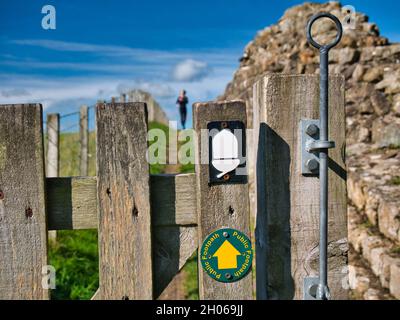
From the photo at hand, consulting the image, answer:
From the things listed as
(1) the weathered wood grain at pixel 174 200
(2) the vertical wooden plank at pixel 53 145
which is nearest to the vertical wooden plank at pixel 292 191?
(1) the weathered wood grain at pixel 174 200

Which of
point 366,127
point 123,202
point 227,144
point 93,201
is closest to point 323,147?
point 227,144

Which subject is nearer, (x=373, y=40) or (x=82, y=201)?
(x=82, y=201)

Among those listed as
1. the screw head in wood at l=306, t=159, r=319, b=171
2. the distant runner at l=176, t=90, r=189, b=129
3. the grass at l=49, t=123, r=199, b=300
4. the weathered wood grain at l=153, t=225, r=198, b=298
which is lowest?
the grass at l=49, t=123, r=199, b=300

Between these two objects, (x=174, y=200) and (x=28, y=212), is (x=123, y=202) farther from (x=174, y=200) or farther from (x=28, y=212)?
(x=28, y=212)

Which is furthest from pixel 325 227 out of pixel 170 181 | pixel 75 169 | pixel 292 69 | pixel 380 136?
pixel 292 69

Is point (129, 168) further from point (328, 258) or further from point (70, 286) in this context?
point (70, 286)

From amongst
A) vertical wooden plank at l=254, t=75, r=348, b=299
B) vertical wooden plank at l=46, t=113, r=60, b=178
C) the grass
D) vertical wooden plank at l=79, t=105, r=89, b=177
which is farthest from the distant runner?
vertical wooden plank at l=254, t=75, r=348, b=299

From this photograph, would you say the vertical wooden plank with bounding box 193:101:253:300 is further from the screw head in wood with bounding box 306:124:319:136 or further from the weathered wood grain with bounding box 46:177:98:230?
the weathered wood grain with bounding box 46:177:98:230

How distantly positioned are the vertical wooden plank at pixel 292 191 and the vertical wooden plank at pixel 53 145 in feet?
17.3

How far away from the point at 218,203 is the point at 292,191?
0.92 ft

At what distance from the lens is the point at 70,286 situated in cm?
504

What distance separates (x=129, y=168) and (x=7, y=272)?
1.98 ft

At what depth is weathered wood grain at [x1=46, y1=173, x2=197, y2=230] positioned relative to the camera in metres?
1.76

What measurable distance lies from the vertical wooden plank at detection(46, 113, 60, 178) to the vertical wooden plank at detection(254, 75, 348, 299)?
17.3 ft
